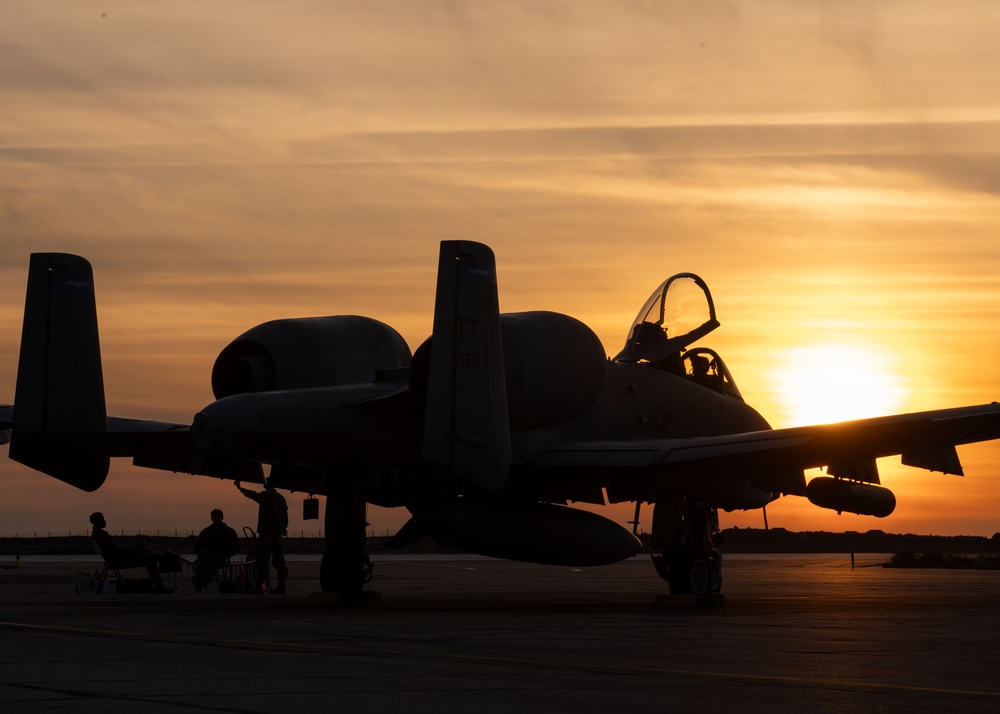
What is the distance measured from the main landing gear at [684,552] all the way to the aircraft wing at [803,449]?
847 mm

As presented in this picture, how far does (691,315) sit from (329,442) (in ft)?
28.3

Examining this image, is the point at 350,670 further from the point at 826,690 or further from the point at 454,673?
the point at 826,690

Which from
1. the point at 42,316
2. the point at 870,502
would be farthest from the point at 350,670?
the point at 870,502

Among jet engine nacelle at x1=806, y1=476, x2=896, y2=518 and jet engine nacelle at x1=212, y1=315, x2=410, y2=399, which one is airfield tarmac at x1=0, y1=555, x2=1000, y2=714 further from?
jet engine nacelle at x1=212, y1=315, x2=410, y2=399

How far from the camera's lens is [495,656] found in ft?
36.7

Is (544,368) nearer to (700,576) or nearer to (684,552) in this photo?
(684,552)

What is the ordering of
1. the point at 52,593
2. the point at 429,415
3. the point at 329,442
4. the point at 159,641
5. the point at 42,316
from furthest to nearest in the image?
the point at 52,593
the point at 42,316
the point at 329,442
the point at 429,415
the point at 159,641

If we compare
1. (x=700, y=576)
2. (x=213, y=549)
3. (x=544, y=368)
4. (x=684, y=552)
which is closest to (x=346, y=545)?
(x=544, y=368)

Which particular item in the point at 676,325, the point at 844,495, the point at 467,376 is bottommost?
the point at 844,495

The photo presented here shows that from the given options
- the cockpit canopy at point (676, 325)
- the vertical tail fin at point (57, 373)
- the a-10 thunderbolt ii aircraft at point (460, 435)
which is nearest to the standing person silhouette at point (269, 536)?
the a-10 thunderbolt ii aircraft at point (460, 435)

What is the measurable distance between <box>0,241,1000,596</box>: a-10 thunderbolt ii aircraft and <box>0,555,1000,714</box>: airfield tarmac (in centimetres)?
126

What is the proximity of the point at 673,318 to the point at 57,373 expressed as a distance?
1038 cm

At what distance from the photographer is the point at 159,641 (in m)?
12.3

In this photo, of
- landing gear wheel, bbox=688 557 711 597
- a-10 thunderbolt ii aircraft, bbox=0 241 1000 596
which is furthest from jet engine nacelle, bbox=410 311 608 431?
→ landing gear wheel, bbox=688 557 711 597
